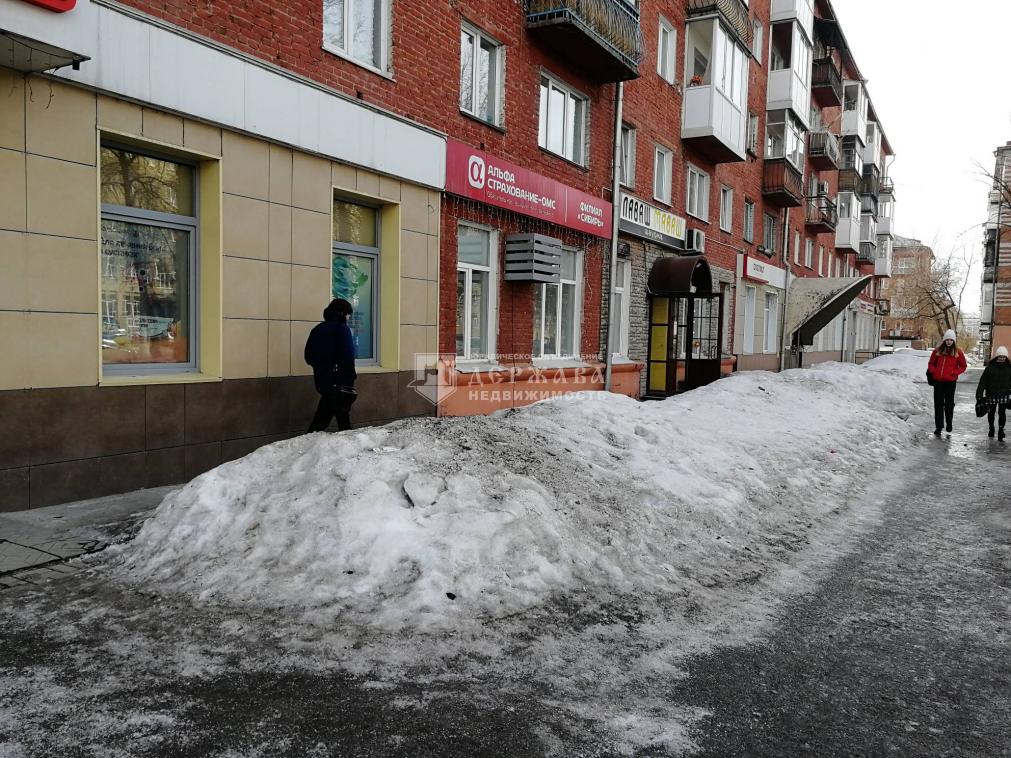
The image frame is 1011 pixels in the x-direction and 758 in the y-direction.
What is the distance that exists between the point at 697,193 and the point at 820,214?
15.3 metres

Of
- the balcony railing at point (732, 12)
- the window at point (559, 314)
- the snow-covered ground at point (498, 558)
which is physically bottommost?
the snow-covered ground at point (498, 558)

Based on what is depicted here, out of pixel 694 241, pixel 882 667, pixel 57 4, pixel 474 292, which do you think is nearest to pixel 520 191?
pixel 474 292

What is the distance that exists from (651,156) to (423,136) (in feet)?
27.6

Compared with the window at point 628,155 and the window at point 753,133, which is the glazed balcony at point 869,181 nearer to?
the window at point 753,133

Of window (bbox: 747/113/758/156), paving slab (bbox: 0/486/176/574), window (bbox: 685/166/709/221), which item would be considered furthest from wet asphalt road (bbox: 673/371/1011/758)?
window (bbox: 747/113/758/156)

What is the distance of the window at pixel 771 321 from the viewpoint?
88.0 ft

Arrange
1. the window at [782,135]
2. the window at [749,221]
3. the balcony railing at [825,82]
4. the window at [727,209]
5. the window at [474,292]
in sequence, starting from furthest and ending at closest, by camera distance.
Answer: the balcony railing at [825,82]
the window at [782,135]
the window at [749,221]
the window at [727,209]
the window at [474,292]

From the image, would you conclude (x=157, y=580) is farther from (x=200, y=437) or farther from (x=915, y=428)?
(x=915, y=428)

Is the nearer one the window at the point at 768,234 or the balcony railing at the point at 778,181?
the balcony railing at the point at 778,181

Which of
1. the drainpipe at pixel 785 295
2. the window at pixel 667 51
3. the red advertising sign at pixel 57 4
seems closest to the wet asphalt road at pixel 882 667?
the red advertising sign at pixel 57 4

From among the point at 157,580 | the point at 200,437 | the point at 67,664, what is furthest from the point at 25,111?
the point at 67,664

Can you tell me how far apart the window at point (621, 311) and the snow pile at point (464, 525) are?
897cm

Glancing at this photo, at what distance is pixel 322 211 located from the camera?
8633 mm

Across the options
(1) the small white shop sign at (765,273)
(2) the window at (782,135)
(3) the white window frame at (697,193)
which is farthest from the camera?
(2) the window at (782,135)
